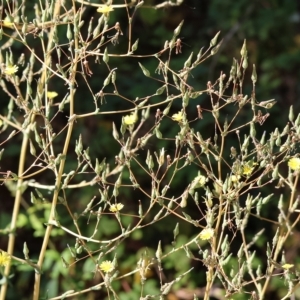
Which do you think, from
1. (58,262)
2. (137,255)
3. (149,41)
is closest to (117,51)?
(149,41)

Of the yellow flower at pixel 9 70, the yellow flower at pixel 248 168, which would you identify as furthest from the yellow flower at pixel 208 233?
the yellow flower at pixel 9 70

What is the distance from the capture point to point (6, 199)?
8.62ft

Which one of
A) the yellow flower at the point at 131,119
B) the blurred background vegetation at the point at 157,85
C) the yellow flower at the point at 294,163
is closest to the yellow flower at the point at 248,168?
the yellow flower at the point at 294,163

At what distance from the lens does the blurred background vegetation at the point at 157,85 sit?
2.34 metres

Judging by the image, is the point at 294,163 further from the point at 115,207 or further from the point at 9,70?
the point at 9,70

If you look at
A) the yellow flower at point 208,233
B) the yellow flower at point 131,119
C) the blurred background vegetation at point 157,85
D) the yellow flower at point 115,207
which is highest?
the yellow flower at point 131,119

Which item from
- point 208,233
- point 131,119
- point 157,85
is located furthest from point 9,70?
point 157,85

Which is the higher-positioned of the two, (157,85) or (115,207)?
(115,207)

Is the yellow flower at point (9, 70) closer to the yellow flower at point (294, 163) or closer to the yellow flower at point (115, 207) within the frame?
the yellow flower at point (115, 207)

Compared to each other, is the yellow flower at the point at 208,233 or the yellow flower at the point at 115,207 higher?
the yellow flower at the point at 115,207

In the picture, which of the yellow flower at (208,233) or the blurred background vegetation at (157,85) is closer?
the yellow flower at (208,233)

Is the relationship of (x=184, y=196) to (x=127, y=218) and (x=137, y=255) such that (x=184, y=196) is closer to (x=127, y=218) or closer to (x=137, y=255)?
(x=127, y=218)

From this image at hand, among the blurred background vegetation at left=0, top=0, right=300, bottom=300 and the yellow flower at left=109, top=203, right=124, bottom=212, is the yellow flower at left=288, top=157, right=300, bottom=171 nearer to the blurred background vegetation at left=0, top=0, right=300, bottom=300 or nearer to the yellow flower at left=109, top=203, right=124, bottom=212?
the yellow flower at left=109, top=203, right=124, bottom=212

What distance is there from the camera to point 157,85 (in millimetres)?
2500
